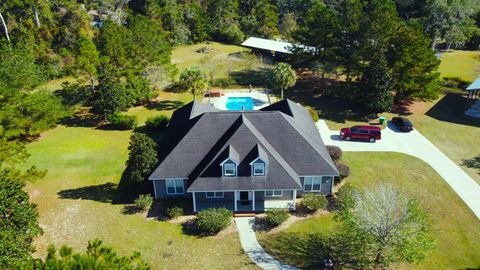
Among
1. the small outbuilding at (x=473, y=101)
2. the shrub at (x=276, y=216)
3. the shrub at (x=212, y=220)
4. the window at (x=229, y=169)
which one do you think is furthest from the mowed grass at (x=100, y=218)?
the small outbuilding at (x=473, y=101)

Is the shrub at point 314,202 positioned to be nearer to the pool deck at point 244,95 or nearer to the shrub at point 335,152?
the shrub at point 335,152

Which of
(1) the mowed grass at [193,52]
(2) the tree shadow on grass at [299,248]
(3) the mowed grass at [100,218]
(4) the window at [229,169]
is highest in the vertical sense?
(1) the mowed grass at [193,52]

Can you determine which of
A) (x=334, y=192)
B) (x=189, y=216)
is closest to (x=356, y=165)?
(x=334, y=192)

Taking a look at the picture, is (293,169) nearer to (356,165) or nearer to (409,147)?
(356,165)

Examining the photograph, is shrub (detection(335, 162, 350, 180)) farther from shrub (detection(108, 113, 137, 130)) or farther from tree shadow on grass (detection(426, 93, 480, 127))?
shrub (detection(108, 113, 137, 130))

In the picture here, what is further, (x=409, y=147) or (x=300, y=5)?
(x=300, y=5)

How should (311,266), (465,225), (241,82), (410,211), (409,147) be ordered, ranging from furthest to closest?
1. (241,82)
2. (409,147)
3. (465,225)
4. (311,266)
5. (410,211)
